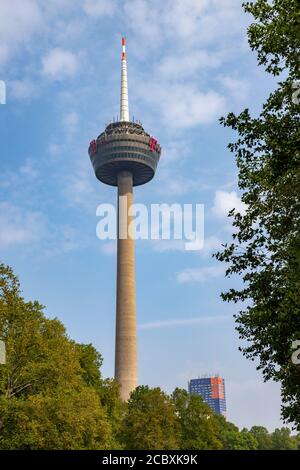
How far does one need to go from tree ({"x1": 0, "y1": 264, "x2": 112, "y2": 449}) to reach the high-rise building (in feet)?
318

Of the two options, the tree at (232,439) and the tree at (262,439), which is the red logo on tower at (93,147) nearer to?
the tree at (232,439)

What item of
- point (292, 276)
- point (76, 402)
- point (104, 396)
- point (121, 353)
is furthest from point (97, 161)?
point (292, 276)

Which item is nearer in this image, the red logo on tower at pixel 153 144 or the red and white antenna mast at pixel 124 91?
the red logo on tower at pixel 153 144

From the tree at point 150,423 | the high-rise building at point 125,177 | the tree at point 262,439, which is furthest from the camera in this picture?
the tree at point 262,439

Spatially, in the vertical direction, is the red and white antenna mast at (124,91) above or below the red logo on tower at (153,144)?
above

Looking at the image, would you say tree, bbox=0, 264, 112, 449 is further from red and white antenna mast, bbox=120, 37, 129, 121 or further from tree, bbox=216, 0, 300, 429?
red and white antenna mast, bbox=120, 37, 129, 121

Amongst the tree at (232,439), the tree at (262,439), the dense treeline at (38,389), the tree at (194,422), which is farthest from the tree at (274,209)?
the tree at (262,439)

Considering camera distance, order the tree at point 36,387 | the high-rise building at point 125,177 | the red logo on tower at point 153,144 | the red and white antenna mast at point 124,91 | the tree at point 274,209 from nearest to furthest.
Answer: the tree at point 274,209 < the tree at point 36,387 < the high-rise building at point 125,177 < the red logo on tower at point 153,144 < the red and white antenna mast at point 124,91

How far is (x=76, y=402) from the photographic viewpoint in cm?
5006

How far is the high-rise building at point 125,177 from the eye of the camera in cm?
14938

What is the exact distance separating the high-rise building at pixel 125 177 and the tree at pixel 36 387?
318 feet

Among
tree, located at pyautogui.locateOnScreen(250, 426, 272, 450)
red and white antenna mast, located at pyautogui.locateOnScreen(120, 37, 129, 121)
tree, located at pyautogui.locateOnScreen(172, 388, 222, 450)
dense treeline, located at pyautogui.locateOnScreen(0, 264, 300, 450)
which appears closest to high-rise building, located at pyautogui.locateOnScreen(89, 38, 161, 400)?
red and white antenna mast, located at pyautogui.locateOnScreen(120, 37, 129, 121)
